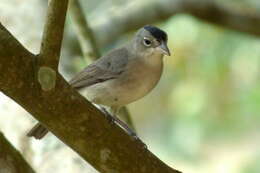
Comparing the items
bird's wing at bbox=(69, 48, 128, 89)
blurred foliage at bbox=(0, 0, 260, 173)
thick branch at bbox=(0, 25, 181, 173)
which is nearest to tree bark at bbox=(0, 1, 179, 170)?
thick branch at bbox=(0, 25, 181, 173)

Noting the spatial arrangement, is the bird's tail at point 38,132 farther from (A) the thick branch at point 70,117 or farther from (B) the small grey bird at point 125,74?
(A) the thick branch at point 70,117

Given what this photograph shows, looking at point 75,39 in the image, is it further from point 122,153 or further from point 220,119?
point 122,153

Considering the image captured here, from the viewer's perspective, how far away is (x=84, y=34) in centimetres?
520

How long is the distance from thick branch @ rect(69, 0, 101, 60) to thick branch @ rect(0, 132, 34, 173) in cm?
211

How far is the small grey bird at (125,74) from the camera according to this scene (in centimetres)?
446

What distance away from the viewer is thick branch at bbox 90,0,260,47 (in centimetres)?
596

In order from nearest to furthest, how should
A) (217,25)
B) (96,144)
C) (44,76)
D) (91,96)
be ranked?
(44,76)
(96,144)
(91,96)
(217,25)

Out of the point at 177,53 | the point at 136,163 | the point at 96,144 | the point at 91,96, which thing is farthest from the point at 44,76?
the point at 177,53

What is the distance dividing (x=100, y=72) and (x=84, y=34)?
66cm

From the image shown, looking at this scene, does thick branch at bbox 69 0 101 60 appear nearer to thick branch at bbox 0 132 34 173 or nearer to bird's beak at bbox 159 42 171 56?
bird's beak at bbox 159 42 171 56

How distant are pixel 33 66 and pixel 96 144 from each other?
456 mm

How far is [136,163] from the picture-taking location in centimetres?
315

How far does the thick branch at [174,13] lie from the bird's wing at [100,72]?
1283mm

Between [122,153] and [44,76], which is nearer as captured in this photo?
[44,76]
